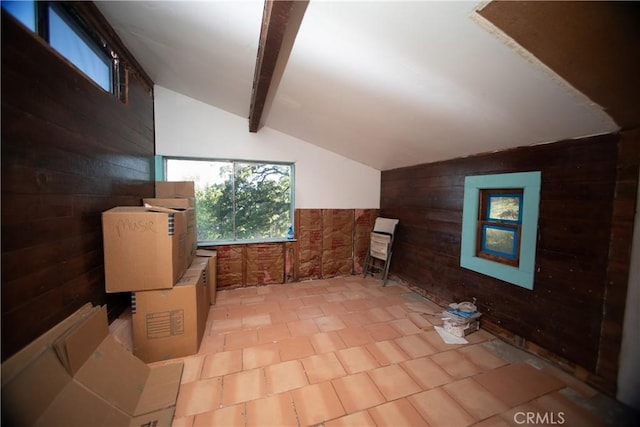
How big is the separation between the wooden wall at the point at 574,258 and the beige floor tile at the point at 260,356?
215 centimetres

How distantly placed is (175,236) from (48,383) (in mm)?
987

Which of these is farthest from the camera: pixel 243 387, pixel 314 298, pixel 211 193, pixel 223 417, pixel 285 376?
pixel 211 193

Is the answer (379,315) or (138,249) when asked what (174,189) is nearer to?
(138,249)

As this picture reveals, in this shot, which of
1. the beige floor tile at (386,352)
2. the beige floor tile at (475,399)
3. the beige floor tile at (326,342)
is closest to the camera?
the beige floor tile at (475,399)

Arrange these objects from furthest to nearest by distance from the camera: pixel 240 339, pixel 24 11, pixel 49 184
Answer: pixel 240 339, pixel 49 184, pixel 24 11

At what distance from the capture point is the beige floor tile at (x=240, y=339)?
6.83ft

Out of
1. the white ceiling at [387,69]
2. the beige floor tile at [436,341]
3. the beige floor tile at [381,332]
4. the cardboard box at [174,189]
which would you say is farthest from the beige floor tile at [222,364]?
the white ceiling at [387,69]

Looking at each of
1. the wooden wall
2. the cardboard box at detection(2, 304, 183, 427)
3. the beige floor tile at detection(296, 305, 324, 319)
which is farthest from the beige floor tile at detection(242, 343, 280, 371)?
the wooden wall

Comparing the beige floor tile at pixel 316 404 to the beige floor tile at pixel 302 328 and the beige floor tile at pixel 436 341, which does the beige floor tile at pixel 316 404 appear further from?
the beige floor tile at pixel 436 341

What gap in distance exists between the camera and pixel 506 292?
2225 millimetres

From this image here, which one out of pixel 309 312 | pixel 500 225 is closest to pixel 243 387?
pixel 309 312

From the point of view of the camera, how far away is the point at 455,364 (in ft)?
6.22

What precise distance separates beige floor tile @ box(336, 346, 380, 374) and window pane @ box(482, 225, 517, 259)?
5.55 ft

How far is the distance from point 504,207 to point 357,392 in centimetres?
221
